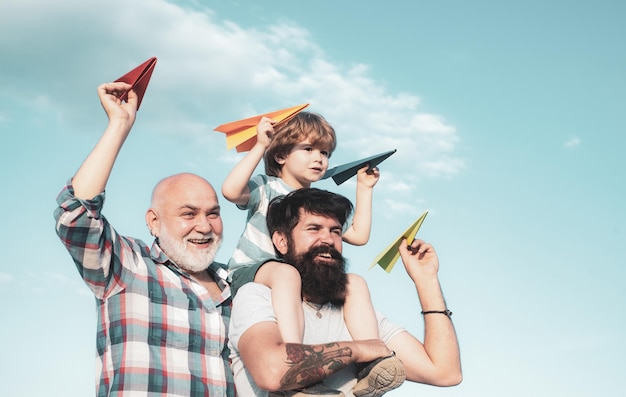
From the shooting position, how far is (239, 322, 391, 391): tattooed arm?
4.47 meters

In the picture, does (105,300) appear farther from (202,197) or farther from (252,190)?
(252,190)

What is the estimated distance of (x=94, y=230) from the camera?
5035 millimetres

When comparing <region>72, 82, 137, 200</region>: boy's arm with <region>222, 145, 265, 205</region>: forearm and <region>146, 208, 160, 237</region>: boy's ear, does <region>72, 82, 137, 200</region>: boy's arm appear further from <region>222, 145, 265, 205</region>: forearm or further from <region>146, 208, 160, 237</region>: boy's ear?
<region>222, 145, 265, 205</region>: forearm

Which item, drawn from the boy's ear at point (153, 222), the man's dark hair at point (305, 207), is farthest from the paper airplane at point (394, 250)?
the boy's ear at point (153, 222)

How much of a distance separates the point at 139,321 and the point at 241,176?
1592 mm

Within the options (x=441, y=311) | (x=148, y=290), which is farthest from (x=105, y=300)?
(x=441, y=311)

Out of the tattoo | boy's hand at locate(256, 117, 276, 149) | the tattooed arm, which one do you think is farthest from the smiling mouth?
the tattoo

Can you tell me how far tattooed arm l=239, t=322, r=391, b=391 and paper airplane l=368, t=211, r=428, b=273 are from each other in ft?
4.84

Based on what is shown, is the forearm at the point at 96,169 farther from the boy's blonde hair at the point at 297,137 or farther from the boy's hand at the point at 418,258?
the boy's hand at the point at 418,258

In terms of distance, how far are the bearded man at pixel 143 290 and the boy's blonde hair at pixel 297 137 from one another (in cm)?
163

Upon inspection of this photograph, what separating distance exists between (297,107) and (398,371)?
280cm

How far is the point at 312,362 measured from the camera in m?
4.55

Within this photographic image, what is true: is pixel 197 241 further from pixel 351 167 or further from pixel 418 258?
pixel 351 167

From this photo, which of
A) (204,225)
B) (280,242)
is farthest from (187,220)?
(280,242)
